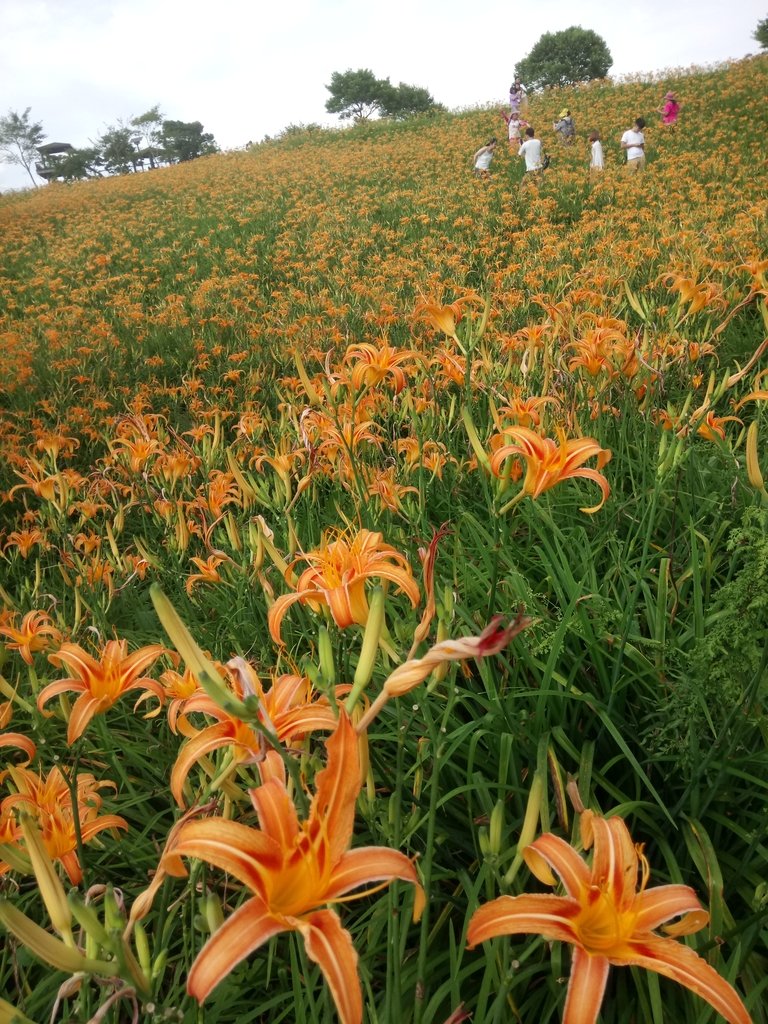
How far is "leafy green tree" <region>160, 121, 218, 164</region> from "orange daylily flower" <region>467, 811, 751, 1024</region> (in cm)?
4962

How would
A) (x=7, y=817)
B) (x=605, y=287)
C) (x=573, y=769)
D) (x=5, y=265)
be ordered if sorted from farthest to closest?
(x=5, y=265) → (x=605, y=287) → (x=573, y=769) → (x=7, y=817)

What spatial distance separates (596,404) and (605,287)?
1.88 metres

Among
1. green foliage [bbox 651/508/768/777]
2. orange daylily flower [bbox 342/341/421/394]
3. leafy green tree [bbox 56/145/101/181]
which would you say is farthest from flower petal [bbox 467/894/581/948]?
leafy green tree [bbox 56/145/101/181]

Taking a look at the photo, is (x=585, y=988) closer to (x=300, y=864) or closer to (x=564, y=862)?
(x=564, y=862)

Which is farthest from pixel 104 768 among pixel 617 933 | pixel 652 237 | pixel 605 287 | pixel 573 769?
pixel 652 237

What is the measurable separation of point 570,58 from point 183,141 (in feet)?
82.5

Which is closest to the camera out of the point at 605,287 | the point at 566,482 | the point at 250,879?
the point at 250,879

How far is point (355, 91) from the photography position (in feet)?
124

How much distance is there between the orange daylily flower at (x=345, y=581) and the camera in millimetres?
985

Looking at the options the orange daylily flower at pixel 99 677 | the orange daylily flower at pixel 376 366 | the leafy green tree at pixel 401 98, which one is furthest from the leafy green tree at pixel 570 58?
the orange daylily flower at pixel 99 677

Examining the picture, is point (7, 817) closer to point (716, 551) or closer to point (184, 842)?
point (184, 842)

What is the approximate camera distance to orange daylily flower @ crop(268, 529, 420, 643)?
98cm

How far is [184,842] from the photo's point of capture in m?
0.61

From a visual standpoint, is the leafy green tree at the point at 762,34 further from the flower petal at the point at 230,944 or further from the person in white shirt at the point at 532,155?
the flower petal at the point at 230,944
